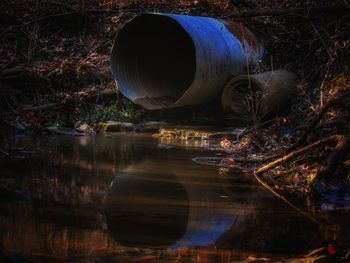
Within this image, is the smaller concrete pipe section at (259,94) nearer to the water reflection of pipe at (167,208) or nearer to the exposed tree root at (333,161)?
the water reflection of pipe at (167,208)

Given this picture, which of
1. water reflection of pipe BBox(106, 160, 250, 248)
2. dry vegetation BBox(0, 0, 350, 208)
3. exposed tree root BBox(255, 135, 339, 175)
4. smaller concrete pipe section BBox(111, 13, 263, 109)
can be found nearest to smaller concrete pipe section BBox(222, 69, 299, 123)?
dry vegetation BBox(0, 0, 350, 208)

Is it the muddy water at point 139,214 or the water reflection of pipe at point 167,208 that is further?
the water reflection of pipe at point 167,208

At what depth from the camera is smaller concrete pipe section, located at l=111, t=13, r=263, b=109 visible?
9406 millimetres

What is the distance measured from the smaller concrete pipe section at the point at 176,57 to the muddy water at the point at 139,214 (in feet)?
11.1

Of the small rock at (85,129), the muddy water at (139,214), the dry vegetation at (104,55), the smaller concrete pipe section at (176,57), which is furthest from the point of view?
the smaller concrete pipe section at (176,57)

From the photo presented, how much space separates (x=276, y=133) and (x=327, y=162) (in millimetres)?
2448

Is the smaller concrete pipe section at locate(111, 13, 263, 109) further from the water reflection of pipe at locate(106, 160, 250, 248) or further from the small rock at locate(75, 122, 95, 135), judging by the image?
the water reflection of pipe at locate(106, 160, 250, 248)

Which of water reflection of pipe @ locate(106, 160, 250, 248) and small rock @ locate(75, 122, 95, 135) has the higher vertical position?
small rock @ locate(75, 122, 95, 135)

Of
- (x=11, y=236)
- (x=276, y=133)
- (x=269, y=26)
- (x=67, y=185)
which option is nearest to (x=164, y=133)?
(x=276, y=133)

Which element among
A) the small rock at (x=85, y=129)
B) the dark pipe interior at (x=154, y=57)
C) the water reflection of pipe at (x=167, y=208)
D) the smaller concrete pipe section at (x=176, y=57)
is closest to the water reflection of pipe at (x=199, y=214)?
the water reflection of pipe at (x=167, y=208)

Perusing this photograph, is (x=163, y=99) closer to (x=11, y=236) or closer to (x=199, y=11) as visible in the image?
(x=199, y=11)

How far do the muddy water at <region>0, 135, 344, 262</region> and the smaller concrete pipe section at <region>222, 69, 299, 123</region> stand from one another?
2.76 metres

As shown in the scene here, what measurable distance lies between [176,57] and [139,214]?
7.73 meters

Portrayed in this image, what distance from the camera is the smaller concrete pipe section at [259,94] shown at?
28.5 ft
